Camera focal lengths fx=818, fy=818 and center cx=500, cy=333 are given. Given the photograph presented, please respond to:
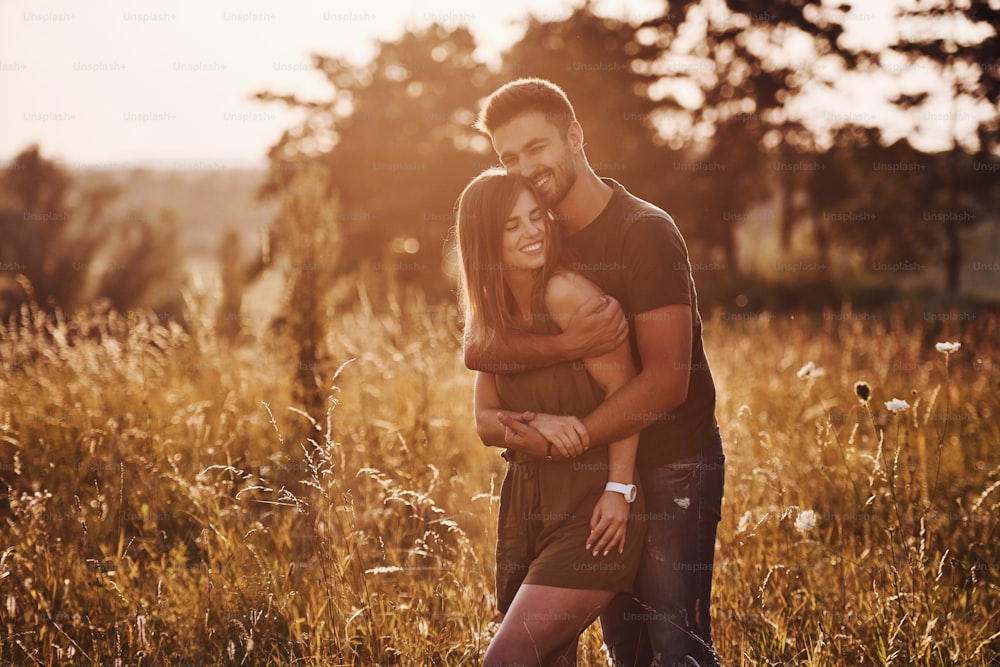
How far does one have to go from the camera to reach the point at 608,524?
2639 millimetres

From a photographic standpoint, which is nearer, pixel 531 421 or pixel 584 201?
pixel 531 421

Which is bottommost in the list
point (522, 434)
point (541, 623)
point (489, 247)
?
point (541, 623)

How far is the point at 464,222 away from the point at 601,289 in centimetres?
53

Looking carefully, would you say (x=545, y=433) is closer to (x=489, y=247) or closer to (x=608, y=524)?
(x=608, y=524)

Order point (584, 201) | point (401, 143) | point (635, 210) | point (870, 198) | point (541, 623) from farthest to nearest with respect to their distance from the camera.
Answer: point (401, 143), point (870, 198), point (584, 201), point (635, 210), point (541, 623)

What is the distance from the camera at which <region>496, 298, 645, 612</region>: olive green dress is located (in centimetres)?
263

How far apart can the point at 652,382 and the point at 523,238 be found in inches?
25.8

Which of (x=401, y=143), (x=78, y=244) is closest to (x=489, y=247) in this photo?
(x=78, y=244)

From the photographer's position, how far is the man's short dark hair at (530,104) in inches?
124

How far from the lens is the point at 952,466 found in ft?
18.5

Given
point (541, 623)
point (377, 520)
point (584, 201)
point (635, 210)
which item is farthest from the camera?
point (377, 520)

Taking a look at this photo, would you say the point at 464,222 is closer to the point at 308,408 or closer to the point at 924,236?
the point at 308,408

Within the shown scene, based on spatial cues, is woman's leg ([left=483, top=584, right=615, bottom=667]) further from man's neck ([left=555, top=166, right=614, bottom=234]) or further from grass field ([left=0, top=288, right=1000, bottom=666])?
man's neck ([left=555, top=166, right=614, bottom=234])

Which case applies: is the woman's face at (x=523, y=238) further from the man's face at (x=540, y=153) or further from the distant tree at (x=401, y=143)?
the distant tree at (x=401, y=143)
